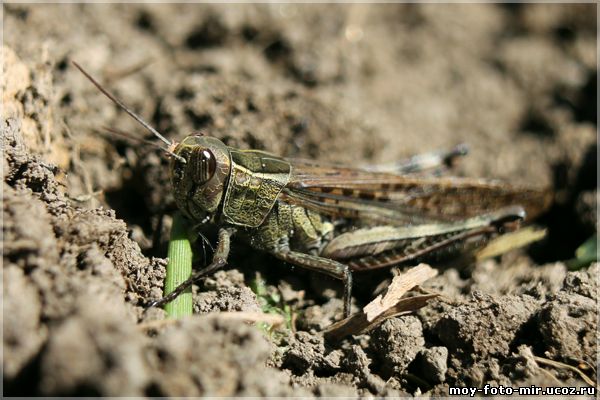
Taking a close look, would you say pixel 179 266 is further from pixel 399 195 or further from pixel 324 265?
pixel 399 195

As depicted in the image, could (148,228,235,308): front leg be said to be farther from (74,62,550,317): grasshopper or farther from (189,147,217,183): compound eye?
(189,147,217,183): compound eye

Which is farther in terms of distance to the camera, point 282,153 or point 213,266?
point 282,153

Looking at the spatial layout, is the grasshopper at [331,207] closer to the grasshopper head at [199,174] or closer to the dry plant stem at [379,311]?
the grasshopper head at [199,174]

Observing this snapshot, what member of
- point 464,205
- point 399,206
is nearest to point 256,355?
point 399,206

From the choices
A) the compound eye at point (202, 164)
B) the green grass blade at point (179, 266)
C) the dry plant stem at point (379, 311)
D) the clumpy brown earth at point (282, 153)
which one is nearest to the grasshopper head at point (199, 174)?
the compound eye at point (202, 164)

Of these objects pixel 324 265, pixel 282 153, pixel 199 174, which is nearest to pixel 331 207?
pixel 324 265

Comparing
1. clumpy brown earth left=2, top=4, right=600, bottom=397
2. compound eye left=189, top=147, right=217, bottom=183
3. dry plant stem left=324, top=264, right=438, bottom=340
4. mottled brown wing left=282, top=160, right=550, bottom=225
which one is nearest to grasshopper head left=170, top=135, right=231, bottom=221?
compound eye left=189, top=147, right=217, bottom=183
